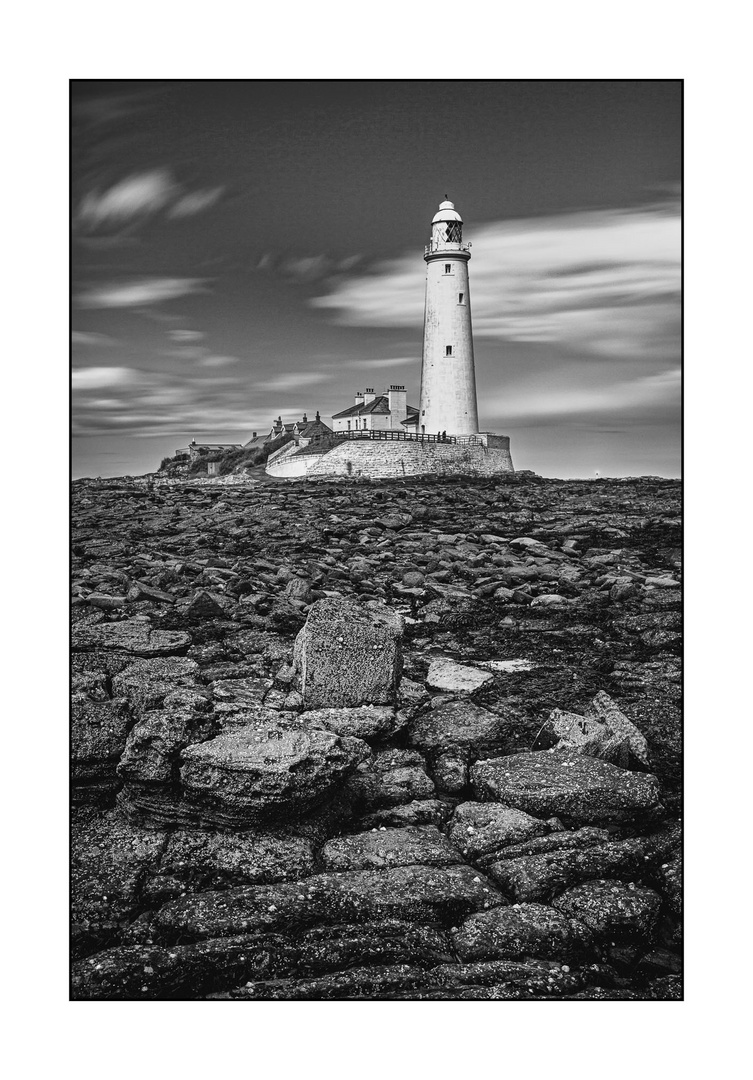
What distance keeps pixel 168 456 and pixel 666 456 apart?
3216 millimetres

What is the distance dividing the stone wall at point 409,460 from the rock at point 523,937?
2960 mm

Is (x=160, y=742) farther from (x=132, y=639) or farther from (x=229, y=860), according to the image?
(x=132, y=639)

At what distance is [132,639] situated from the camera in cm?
624

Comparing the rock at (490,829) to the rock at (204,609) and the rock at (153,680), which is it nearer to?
the rock at (153,680)

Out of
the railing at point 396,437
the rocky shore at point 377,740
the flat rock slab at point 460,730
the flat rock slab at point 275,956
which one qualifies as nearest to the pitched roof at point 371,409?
the railing at point 396,437

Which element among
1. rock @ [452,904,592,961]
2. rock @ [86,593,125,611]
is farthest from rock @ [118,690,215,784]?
rock @ [452,904,592,961]

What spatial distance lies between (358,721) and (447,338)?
2496 mm

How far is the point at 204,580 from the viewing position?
6.64 metres

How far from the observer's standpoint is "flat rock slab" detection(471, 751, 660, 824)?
211 inches

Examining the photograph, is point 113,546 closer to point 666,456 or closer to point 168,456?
point 168,456

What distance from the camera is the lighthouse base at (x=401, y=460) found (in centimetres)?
662

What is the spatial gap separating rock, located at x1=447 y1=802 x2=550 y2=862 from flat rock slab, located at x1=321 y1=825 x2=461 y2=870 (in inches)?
3.0

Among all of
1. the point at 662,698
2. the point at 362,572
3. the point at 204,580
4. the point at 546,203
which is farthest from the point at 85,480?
the point at 662,698

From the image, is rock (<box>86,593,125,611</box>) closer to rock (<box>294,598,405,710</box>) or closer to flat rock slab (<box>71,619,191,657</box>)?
flat rock slab (<box>71,619,191,657</box>)
